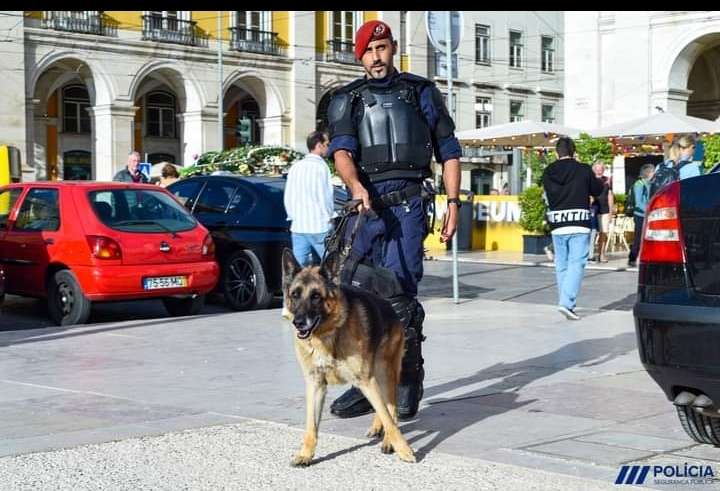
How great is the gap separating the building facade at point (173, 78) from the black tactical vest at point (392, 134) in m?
34.4

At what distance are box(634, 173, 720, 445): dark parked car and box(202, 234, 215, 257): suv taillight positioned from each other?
7376 millimetres

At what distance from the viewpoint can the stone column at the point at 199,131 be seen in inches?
1879

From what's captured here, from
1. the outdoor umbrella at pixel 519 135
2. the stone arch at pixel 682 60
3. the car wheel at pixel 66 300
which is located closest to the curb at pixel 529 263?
the outdoor umbrella at pixel 519 135

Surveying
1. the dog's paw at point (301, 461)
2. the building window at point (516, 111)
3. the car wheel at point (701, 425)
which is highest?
the building window at point (516, 111)

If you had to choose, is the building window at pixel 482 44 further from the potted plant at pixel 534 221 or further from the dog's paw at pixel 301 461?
the dog's paw at pixel 301 461

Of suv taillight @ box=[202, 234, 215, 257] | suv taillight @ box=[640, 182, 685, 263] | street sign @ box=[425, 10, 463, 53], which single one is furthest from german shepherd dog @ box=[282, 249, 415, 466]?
street sign @ box=[425, 10, 463, 53]

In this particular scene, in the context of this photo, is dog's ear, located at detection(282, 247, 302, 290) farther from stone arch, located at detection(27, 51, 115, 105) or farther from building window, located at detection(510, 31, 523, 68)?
building window, located at detection(510, 31, 523, 68)

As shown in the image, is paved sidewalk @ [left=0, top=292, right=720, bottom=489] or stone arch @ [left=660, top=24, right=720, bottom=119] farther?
stone arch @ [left=660, top=24, right=720, bottom=119]

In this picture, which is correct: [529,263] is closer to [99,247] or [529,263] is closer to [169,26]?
[99,247]

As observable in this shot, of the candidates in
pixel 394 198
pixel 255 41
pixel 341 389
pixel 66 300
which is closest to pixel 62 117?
pixel 255 41

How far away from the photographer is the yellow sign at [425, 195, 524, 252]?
80.9ft

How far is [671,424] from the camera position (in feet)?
20.4

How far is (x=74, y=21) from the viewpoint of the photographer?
4375cm

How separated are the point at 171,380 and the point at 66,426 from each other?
168 cm
